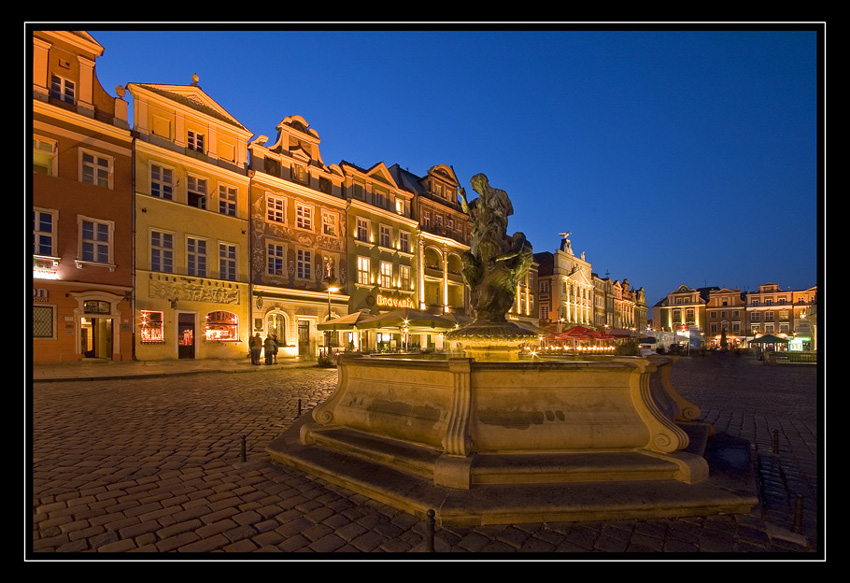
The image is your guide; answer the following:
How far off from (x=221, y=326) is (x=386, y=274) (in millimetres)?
13340

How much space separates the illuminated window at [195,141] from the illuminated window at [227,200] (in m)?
2.21

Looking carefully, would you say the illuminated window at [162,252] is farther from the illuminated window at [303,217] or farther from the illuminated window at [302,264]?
the illuminated window at [303,217]

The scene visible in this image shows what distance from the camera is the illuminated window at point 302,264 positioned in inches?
1059

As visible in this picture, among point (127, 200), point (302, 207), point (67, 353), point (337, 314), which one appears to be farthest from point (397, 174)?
point (67, 353)

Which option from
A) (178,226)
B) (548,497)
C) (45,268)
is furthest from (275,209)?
(548,497)

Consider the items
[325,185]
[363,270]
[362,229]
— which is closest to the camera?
[325,185]

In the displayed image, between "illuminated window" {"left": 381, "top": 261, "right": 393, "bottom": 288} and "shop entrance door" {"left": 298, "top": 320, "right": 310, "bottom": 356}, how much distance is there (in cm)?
732

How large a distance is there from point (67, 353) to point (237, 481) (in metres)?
19.0

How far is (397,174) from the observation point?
37.2m

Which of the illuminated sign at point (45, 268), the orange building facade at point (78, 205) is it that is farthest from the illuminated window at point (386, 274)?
the illuminated sign at point (45, 268)

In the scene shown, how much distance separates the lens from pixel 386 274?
3297 centimetres

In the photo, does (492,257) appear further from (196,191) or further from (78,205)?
(196,191)

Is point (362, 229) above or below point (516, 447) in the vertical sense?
above

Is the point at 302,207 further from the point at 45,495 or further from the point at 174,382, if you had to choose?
the point at 45,495
